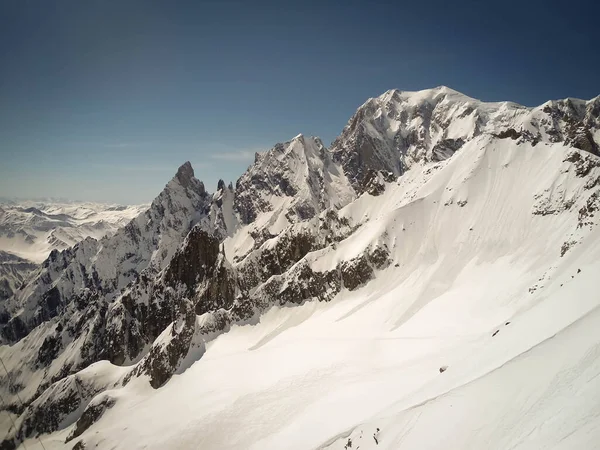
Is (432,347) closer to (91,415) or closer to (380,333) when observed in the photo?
(380,333)

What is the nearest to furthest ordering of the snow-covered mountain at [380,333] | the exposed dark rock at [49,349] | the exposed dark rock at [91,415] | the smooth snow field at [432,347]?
the smooth snow field at [432,347], the snow-covered mountain at [380,333], the exposed dark rock at [91,415], the exposed dark rock at [49,349]

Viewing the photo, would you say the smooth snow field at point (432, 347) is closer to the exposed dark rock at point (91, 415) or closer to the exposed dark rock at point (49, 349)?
the exposed dark rock at point (91, 415)

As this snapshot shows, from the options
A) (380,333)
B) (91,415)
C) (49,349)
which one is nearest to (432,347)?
(380,333)

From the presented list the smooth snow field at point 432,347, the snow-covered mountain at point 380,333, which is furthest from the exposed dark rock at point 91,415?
the smooth snow field at point 432,347

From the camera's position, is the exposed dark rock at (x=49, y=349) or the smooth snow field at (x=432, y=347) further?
the exposed dark rock at (x=49, y=349)

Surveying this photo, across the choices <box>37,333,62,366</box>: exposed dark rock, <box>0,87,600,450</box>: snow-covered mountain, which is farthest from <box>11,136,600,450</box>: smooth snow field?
<box>37,333,62,366</box>: exposed dark rock

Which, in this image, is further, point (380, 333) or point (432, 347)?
point (380, 333)

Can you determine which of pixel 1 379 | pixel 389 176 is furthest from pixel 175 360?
pixel 1 379
